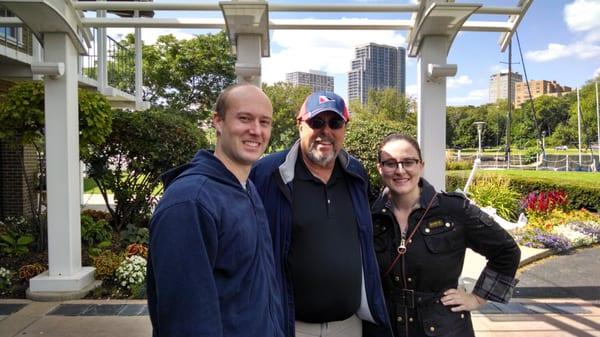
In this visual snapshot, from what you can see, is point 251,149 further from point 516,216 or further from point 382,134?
point 516,216

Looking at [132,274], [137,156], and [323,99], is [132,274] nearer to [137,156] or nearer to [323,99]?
[137,156]

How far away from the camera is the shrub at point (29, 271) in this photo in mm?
5398

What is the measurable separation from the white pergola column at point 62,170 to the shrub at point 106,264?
327 mm

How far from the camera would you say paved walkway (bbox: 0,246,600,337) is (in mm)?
4000

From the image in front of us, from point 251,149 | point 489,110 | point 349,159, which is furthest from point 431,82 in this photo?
point 489,110

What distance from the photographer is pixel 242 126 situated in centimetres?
153

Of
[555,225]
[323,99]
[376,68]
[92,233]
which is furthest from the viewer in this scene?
[376,68]

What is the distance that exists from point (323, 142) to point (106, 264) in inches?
171

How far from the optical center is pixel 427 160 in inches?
172

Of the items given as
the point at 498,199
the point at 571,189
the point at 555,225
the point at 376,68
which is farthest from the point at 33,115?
the point at 376,68

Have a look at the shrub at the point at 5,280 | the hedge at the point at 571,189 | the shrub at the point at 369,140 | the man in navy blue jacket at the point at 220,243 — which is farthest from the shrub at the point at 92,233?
the hedge at the point at 571,189

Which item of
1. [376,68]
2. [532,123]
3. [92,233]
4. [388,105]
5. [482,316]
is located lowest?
[482,316]

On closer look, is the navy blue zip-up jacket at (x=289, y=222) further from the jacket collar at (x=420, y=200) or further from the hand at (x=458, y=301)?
the hand at (x=458, y=301)

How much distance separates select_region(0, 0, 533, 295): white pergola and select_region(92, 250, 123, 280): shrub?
5.5 inches
